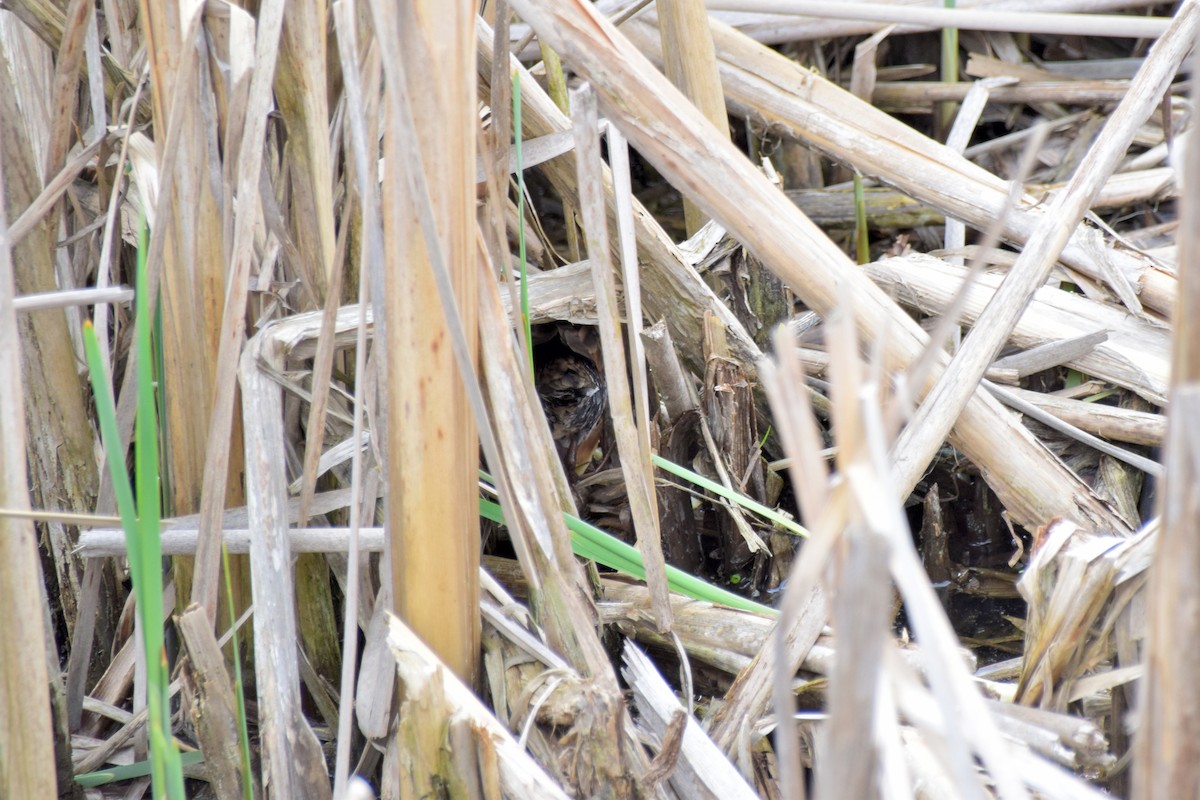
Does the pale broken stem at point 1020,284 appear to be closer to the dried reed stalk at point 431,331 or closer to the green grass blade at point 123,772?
the dried reed stalk at point 431,331

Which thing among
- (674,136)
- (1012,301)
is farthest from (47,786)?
(1012,301)

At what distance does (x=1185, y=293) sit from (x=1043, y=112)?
2219mm

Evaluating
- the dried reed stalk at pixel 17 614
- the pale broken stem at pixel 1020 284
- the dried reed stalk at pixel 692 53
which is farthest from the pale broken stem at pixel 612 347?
the dried reed stalk at pixel 692 53

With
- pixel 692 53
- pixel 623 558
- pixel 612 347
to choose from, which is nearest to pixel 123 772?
→ pixel 623 558

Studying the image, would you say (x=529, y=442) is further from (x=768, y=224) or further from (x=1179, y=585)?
(x=1179, y=585)

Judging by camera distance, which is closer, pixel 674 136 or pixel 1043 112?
pixel 674 136

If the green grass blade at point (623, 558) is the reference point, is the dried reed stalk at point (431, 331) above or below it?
above

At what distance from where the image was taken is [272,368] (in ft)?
3.41

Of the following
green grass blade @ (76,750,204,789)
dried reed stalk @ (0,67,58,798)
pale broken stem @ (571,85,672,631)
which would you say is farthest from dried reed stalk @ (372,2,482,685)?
green grass blade @ (76,750,204,789)

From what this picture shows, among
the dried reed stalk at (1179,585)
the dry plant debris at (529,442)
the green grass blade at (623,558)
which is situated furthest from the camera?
the green grass blade at (623,558)

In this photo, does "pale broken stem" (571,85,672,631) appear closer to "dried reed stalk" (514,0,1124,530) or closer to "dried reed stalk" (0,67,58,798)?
"dried reed stalk" (514,0,1124,530)

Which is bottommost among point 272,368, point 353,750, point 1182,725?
point 353,750

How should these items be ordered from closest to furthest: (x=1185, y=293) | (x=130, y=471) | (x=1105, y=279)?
1. (x=1185, y=293)
2. (x=130, y=471)
3. (x=1105, y=279)

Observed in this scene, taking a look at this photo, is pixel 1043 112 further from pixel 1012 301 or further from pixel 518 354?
pixel 518 354
